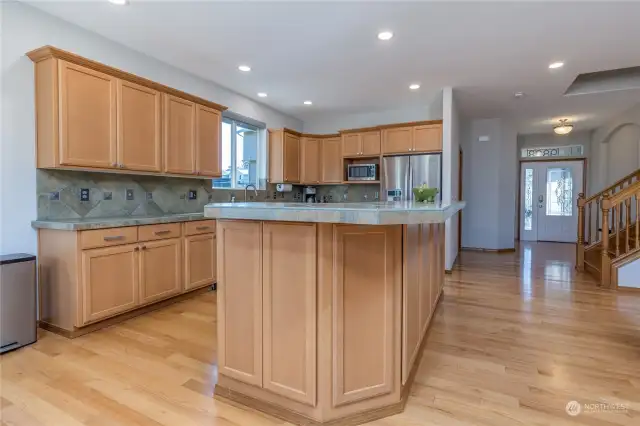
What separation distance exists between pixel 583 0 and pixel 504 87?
85.5 inches

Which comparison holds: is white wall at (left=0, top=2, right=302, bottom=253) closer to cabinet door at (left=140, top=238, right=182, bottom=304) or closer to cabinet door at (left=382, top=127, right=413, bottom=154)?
cabinet door at (left=140, top=238, right=182, bottom=304)

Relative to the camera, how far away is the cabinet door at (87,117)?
271 centimetres

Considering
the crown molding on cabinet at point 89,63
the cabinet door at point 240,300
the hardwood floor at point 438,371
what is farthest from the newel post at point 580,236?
the crown molding on cabinet at point 89,63

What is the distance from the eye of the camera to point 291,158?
5930mm

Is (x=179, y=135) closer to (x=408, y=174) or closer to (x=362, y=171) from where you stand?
(x=362, y=171)

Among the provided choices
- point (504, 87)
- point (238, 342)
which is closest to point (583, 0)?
point (504, 87)

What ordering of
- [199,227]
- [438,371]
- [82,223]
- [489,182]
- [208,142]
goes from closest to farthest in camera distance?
[438,371]
[82,223]
[199,227]
[208,142]
[489,182]

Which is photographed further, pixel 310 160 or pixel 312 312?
pixel 310 160

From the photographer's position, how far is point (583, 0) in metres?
2.59

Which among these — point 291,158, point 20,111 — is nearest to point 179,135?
point 20,111

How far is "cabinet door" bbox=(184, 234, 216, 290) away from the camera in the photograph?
359 centimetres

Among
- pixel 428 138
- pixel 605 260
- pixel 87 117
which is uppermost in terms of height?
pixel 428 138

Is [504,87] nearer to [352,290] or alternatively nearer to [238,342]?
[352,290]

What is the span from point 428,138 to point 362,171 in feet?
3.99
